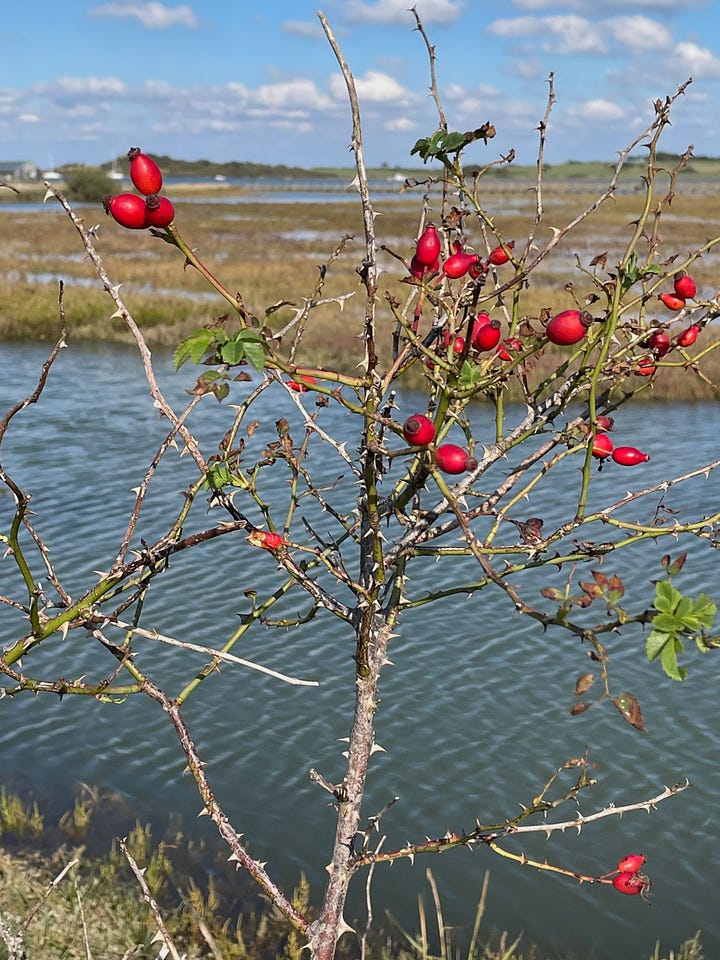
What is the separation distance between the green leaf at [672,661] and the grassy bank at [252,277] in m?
4.38

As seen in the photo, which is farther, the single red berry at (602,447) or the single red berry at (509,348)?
the single red berry at (509,348)

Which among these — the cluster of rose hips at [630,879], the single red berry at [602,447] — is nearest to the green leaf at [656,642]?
the single red berry at [602,447]

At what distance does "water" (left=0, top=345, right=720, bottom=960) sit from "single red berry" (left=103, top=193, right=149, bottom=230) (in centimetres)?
396

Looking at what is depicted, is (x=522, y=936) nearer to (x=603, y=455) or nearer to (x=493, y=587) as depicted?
(x=603, y=455)

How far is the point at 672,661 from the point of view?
55.3 inches

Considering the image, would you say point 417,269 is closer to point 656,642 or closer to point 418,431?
point 418,431

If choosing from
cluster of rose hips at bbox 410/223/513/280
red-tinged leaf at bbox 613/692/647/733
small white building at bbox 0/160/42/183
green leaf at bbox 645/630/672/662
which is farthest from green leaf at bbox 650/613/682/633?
small white building at bbox 0/160/42/183

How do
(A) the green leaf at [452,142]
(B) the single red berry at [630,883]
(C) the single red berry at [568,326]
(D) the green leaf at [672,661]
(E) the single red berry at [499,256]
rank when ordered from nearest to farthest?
(D) the green leaf at [672,661] → (C) the single red berry at [568,326] → (A) the green leaf at [452,142] → (E) the single red berry at [499,256] → (B) the single red berry at [630,883]

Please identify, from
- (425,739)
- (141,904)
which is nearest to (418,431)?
(141,904)

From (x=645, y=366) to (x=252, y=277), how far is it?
26.0 meters

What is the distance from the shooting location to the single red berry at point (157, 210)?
1.46 metres

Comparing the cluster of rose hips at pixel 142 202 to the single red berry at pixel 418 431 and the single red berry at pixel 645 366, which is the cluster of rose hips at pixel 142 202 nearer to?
the single red berry at pixel 418 431

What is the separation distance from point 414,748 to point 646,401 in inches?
417

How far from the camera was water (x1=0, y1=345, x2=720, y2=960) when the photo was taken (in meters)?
5.00
